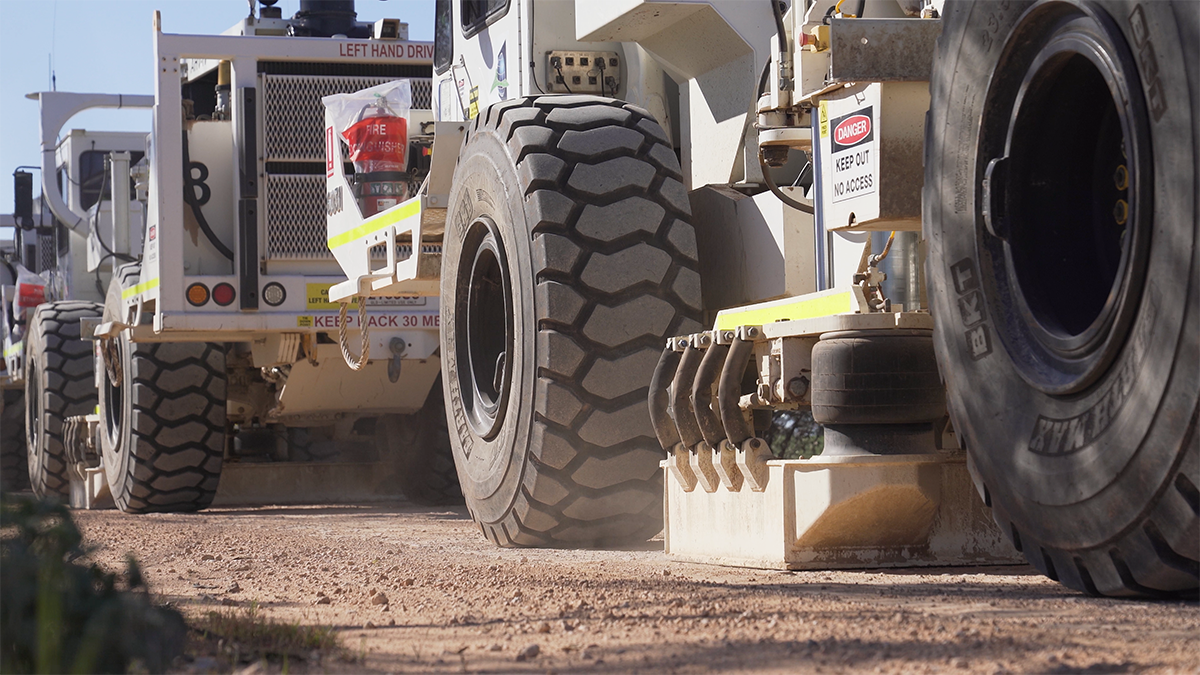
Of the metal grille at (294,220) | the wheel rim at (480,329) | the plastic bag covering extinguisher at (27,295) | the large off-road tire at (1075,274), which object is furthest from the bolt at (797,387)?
the plastic bag covering extinguisher at (27,295)

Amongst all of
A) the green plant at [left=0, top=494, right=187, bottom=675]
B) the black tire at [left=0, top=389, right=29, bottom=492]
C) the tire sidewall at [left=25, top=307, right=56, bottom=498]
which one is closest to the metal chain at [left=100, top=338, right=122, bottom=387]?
the tire sidewall at [left=25, top=307, right=56, bottom=498]

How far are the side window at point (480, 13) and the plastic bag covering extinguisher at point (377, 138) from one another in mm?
424

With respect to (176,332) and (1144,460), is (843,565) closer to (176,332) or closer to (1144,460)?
(1144,460)

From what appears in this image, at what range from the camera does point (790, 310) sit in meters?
4.21

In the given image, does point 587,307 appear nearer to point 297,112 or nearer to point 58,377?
point 297,112

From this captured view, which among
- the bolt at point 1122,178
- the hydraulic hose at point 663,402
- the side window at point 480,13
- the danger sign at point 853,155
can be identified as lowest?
the hydraulic hose at point 663,402

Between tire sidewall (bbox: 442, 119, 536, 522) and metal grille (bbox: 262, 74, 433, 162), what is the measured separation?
11.7 ft

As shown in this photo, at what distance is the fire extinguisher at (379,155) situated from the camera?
7.03 m

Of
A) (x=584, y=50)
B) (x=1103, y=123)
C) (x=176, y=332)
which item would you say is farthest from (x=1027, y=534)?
(x=176, y=332)

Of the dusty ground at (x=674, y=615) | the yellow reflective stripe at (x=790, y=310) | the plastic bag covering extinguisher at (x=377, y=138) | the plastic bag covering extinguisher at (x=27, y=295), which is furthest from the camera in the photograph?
the plastic bag covering extinguisher at (x=27, y=295)

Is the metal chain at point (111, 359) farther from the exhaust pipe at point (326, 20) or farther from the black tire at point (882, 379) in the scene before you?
the black tire at point (882, 379)

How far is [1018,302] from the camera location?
10.5 feet

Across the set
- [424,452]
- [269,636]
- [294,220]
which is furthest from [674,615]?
[424,452]

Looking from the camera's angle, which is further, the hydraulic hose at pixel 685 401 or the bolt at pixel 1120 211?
the hydraulic hose at pixel 685 401
